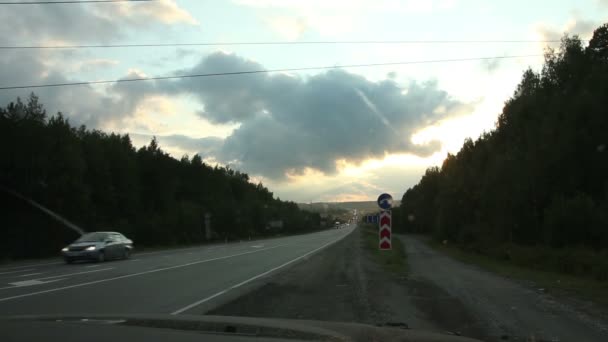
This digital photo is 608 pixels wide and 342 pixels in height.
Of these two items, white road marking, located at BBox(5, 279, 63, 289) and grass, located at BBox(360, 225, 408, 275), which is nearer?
white road marking, located at BBox(5, 279, 63, 289)

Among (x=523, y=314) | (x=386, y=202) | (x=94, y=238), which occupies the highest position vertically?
(x=386, y=202)

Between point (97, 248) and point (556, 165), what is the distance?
30.0 m

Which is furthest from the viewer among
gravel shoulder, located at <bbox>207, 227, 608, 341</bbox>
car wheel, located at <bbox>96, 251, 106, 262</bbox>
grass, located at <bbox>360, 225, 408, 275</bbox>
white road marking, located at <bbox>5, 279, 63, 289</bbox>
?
car wheel, located at <bbox>96, 251, 106, 262</bbox>

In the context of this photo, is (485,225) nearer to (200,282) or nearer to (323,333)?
Answer: (200,282)

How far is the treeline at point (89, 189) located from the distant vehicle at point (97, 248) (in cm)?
998

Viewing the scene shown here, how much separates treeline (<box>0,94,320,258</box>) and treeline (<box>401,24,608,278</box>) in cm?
3224

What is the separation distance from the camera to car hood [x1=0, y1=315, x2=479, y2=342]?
5457 mm

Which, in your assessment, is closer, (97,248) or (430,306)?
(430,306)

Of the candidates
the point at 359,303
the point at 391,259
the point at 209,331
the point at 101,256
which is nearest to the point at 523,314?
the point at 359,303

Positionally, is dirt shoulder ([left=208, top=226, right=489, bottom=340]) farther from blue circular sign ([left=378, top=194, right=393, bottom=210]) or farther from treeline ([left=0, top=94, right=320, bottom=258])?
treeline ([left=0, top=94, right=320, bottom=258])

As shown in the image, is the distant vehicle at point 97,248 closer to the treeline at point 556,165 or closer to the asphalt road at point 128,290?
the asphalt road at point 128,290

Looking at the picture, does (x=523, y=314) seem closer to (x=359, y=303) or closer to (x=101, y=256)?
(x=359, y=303)

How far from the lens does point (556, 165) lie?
37562 mm

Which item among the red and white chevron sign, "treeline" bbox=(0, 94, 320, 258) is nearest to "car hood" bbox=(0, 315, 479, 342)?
the red and white chevron sign
